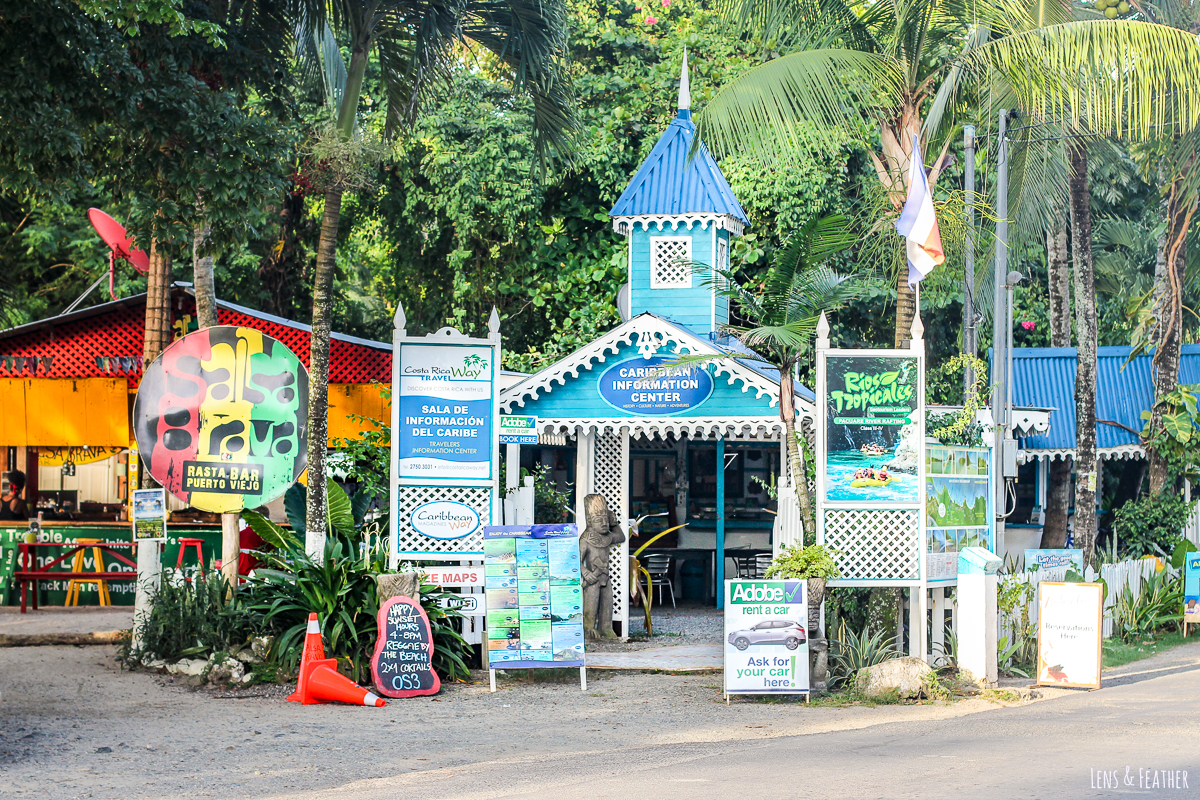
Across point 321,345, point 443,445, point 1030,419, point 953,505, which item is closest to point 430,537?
point 443,445

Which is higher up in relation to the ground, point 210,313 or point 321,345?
point 210,313

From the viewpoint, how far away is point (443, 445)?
1245 centimetres

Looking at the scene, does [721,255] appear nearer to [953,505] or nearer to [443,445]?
[953,505]

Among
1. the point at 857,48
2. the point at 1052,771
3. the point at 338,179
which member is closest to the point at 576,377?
the point at 338,179

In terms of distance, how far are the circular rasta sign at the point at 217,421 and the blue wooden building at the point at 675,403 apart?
10.8ft

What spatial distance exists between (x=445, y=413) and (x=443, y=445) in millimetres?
331

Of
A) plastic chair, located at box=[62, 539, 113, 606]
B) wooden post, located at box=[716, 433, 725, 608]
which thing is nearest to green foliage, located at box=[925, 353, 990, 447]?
wooden post, located at box=[716, 433, 725, 608]

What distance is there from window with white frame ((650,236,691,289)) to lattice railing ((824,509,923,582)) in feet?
18.9

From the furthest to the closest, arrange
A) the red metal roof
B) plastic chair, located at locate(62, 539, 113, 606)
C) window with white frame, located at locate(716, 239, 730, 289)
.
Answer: the red metal roof → plastic chair, located at locate(62, 539, 113, 606) → window with white frame, located at locate(716, 239, 730, 289)

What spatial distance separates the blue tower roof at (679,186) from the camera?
16.6 m

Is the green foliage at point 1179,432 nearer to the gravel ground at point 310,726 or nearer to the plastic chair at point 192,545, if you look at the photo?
the gravel ground at point 310,726

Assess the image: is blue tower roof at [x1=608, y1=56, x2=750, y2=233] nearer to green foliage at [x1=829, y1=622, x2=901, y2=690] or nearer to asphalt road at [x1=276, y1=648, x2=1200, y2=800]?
green foliage at [x1=829, y1=622, x2=901, y2=690]

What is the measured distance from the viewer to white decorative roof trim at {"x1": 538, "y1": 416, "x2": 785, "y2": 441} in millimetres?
14391

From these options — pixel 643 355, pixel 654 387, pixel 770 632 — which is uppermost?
pixel 643 355
